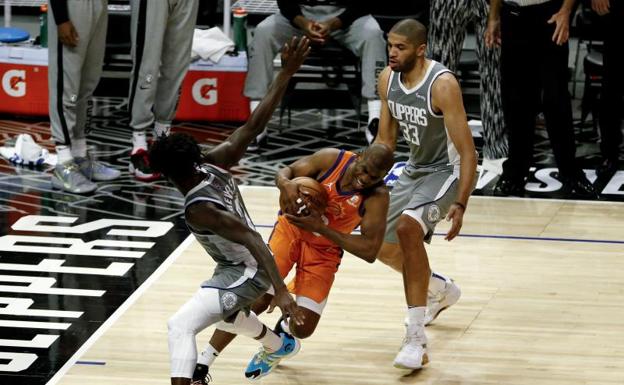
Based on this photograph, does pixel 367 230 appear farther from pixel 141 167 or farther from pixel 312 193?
pixel 141 167

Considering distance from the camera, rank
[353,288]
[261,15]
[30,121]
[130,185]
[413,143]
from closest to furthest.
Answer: [413,143], [353,288], [130,185], [30,121], [261,15]

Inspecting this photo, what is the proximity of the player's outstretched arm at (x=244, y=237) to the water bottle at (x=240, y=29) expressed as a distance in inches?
200

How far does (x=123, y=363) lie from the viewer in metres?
4.76

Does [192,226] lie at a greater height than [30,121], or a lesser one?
greater

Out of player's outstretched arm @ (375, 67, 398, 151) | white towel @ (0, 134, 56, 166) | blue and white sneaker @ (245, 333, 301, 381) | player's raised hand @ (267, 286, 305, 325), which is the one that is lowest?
white towel @ (0, 134, 56, 166)

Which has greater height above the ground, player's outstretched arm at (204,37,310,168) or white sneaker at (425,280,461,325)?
player's outstretched arm at (204,37,310,168)

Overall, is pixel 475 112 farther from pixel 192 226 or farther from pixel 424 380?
pixel 192 226

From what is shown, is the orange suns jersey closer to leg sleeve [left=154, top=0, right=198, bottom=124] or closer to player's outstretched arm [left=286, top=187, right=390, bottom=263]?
player's outstretched arm [left=286, top=187, right=390, bottom=263]

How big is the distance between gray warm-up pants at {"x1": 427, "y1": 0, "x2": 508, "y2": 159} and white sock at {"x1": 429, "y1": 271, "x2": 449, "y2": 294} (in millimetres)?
2948

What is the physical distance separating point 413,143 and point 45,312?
74.4 inches

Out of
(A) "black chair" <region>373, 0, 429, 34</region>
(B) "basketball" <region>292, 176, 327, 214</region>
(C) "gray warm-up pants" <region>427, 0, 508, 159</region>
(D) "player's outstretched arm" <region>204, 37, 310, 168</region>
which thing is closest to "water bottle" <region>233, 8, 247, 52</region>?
(A) "black chair" <region>373, 0, 429, 34</region>

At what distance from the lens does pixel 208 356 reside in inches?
176

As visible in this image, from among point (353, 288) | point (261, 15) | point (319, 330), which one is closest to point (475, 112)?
point (261, 15)

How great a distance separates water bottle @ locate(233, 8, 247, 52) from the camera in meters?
9.00
